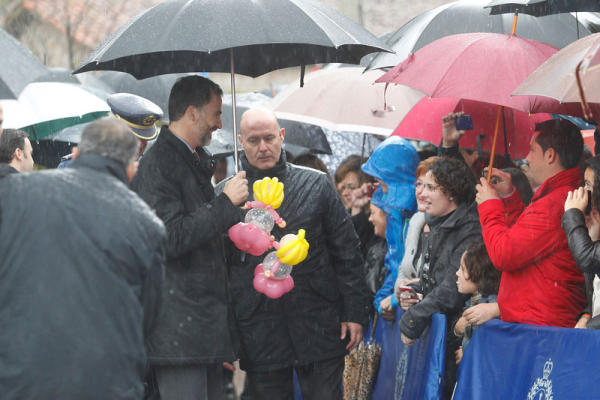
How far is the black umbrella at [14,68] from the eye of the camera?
5.39 m

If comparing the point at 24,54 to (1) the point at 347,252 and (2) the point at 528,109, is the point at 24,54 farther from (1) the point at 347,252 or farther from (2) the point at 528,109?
(2) the point at 528,109

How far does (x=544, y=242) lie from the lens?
524cm

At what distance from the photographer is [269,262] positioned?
5477 mm

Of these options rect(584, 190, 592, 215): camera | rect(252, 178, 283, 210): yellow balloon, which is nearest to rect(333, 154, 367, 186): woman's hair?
rect(252, 178, 283, 210): yellow balloon

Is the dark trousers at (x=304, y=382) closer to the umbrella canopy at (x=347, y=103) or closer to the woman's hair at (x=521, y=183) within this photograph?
the woman's hair at (x=521, y=183)

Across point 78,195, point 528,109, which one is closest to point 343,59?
point 528,109

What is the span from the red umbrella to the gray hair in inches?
142

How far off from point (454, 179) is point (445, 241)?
43 cm

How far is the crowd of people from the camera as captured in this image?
3557mm

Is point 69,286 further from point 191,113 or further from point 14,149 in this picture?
point 14,149

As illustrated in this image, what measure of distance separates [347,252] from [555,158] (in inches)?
57.3

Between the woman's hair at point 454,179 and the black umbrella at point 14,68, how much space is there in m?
2.71

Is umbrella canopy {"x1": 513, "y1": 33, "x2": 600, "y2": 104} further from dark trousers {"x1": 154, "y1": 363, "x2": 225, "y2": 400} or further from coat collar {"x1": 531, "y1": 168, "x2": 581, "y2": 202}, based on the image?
dark trousers {"x1": 154, "y1": 363, "x2": 225, "y2": 400}

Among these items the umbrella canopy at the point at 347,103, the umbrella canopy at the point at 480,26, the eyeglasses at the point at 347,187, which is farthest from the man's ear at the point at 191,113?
the eyeglasses at the point at 347,187
